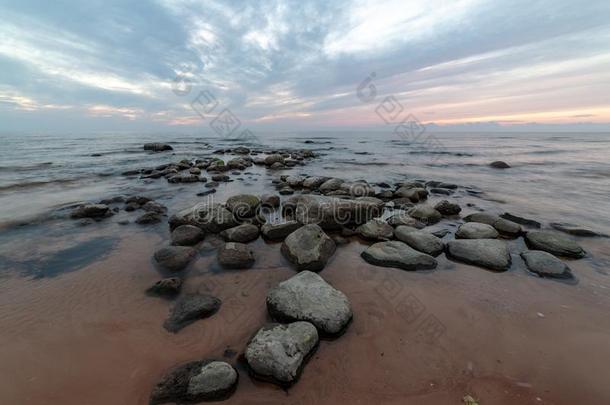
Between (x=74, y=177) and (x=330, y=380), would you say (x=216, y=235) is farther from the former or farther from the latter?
(x=74, y=177)

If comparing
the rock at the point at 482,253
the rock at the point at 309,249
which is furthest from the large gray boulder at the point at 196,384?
the rock at the point at 482,253

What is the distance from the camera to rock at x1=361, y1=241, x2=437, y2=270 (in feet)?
15.6

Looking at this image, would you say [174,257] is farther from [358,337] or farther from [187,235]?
[358,337]

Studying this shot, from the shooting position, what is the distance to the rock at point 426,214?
7.16 meters

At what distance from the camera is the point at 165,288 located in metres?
4.09

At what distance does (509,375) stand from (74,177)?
57.9 ft

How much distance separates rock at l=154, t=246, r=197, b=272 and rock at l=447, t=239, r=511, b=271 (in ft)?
16.2

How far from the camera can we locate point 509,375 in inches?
110

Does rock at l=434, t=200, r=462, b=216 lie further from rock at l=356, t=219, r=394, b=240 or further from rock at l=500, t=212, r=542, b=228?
rock at l=356, t=219, r=394, b=240

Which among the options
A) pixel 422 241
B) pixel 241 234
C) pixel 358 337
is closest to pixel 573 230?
pixel 422 241

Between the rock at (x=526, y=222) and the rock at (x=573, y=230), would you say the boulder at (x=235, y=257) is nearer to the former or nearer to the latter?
the rock at (x=526, y=222)

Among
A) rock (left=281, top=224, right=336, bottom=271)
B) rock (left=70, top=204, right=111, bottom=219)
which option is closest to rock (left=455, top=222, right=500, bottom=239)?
rock (left=281, top=224, right=336, bottom=271)

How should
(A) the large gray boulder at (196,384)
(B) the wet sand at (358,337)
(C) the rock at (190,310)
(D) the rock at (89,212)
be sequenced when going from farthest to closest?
(D) the rock at (89,212)
(C) the rock at (190,310)
(B) the wet sand at (358,337)
(A) the large gray boulder at (196,384)

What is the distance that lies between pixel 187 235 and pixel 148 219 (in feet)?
6.69
